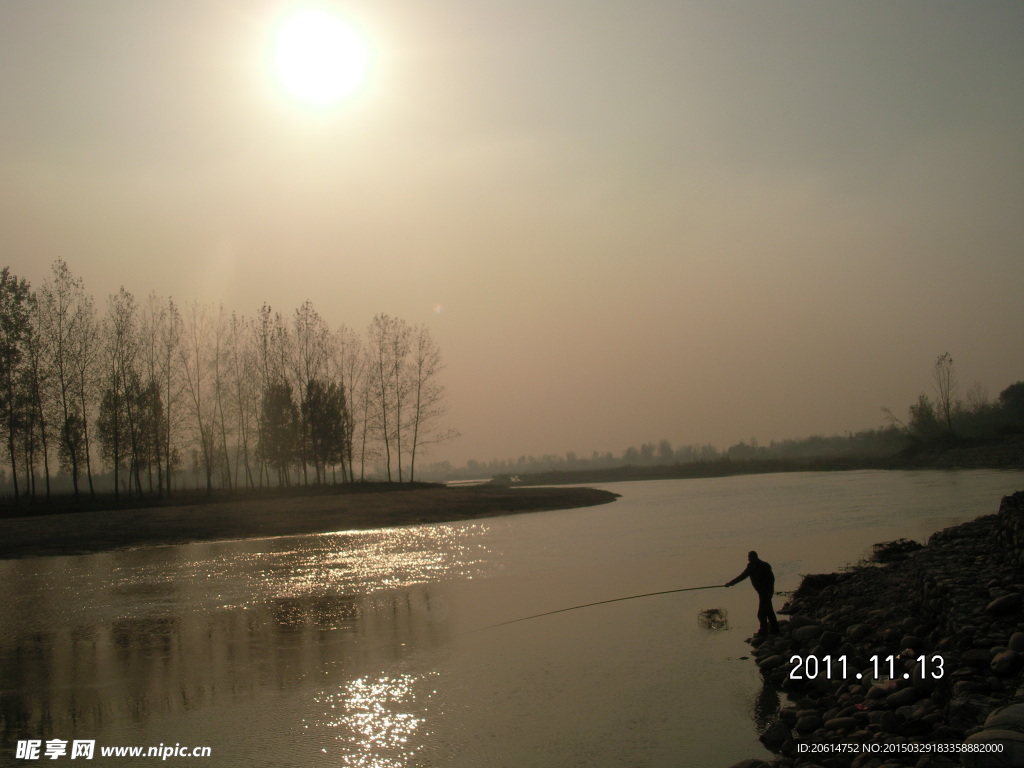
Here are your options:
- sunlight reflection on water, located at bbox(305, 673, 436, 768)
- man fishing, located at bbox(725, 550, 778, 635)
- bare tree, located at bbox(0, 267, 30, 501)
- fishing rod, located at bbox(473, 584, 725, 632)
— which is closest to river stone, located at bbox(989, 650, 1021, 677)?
man fishing, located at bbox(725, 550, 778, 635)

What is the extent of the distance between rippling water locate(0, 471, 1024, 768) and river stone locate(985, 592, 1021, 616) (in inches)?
145

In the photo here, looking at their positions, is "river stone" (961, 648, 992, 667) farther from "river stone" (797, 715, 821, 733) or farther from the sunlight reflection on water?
the sunlight reflection on water

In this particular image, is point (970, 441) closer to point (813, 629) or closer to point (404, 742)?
point (813, 629)

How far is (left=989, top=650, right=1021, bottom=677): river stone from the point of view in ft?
30.2

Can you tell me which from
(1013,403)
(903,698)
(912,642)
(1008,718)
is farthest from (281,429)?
(1013,403)

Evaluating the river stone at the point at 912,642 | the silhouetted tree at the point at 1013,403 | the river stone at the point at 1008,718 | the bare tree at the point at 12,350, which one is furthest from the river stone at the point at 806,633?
the silhouetted tree at the point at 1013,403

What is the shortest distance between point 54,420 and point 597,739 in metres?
55.0

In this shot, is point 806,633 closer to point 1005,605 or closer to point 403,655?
point 1005,605

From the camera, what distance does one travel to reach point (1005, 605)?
11.0m

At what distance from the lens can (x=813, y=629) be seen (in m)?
13.9

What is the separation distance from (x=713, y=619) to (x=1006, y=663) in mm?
7812

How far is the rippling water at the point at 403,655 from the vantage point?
10.2 metres

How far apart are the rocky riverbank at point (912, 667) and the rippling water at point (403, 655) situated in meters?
0.72

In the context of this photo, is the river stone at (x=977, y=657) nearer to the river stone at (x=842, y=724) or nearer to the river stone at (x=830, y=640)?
the river stone at (x=842, y=724)
